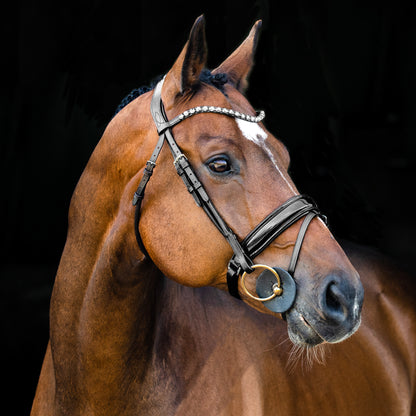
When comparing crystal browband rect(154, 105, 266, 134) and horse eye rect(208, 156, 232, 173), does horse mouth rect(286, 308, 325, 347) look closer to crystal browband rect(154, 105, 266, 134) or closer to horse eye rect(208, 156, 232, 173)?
horse eye rect(208, 156, 232, 173)

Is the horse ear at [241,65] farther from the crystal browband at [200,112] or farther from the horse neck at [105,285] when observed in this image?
the horse neck at [105,285]

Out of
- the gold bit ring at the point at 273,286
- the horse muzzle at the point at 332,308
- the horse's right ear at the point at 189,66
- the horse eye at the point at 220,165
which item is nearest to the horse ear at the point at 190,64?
the horse's right ear at the point at 189,66

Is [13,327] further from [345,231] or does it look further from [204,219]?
[204,219]

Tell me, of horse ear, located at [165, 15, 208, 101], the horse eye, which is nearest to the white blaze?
the horse eye

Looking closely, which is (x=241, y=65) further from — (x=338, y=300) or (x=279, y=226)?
(x=338, y=300)

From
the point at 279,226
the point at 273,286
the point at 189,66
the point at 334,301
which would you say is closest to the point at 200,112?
the point at 189,66

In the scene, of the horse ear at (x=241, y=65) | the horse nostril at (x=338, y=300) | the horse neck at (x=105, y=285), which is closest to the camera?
the horse nostril at (x=338, y=300)

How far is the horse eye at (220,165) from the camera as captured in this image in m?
1.57

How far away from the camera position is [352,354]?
95.2 inches

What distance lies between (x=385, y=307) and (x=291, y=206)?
5.15 ft

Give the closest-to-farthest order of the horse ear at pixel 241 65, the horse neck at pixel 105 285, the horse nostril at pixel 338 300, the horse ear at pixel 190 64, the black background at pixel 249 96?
the horse nostril at pixel 338 300 < the horse ear at pixel 190 64 < the horse neck at pixel 105 285 < the horse ear at pixel 241 65 < the black background at pixel 249 96

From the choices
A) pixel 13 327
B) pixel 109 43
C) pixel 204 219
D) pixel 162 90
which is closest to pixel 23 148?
pixel 109 43

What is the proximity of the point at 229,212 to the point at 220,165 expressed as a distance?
0.54ft

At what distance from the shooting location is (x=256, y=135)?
5.32 ft
